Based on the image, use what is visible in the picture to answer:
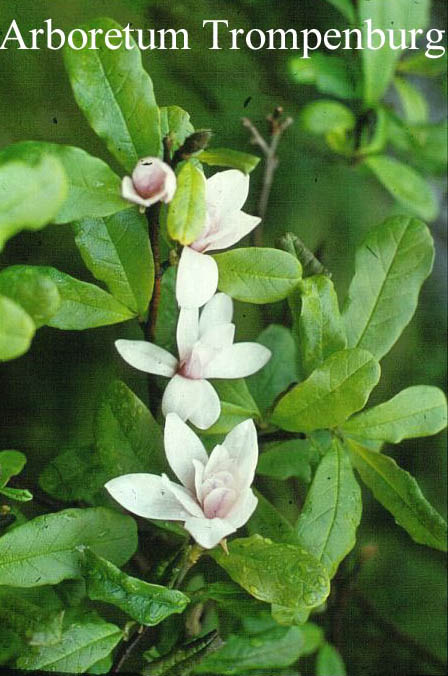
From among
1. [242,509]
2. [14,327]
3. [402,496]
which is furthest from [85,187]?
[402,496]

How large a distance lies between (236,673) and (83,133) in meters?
0.56

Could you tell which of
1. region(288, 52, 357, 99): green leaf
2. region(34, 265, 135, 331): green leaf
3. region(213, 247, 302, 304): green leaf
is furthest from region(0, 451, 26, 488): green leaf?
region(288, 52, 357, 99): green leaf

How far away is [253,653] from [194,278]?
39cm

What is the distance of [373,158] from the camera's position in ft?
2.83

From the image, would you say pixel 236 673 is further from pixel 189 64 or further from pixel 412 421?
pixel 189 64

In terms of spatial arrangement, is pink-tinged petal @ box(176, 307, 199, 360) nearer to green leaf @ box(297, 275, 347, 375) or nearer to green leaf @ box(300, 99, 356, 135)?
green leaf @ box(297, 275, 347, 375)

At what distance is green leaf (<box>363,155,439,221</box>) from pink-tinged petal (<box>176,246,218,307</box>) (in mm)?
378

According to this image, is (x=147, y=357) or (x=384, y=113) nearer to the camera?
(x=147, y=357)

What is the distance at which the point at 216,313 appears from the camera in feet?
2.05

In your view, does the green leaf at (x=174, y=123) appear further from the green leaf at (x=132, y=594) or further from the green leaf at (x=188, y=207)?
the green leaf at (x=132, y=594)

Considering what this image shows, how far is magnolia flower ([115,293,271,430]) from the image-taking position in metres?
0.58

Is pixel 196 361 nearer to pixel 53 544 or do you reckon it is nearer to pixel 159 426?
pixel 159 426

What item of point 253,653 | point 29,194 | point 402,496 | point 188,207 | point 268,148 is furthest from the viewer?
point 268,148

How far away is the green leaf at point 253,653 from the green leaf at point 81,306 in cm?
34
